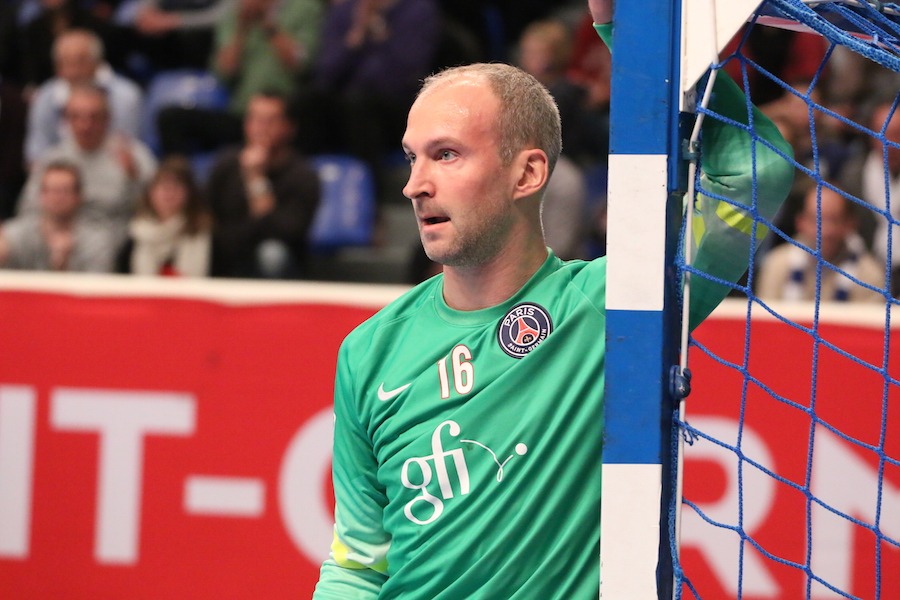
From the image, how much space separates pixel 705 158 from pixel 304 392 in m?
3.05

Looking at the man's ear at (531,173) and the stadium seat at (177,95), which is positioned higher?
the stadium seat at (177,95)

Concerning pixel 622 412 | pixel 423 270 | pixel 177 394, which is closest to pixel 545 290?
pixel 622 412

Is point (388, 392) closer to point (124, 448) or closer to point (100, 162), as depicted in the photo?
point (124, 448)

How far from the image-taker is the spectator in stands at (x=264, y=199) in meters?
7.09

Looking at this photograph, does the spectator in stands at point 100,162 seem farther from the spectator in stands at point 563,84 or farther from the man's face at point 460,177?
the man's face at point 460,177

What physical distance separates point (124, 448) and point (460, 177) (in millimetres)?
3193

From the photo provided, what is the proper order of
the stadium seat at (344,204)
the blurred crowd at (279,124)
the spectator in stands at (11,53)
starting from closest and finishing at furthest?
1. the blurred crowd at (279,124)
2. the stadium seat at (344,204)
3. the spectator in stands at (11,53)

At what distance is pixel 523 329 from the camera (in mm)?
2441

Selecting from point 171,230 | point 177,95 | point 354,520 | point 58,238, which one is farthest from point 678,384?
point 177,95

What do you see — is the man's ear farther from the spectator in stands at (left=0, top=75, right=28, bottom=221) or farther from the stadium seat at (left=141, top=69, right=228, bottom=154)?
the spectator in stands at (left=0, top=75, right=28, bottom=221)

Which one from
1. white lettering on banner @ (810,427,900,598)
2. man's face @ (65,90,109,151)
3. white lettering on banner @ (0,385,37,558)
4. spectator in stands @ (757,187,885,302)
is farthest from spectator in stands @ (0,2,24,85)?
white lettering on banner @ (810,427,900,598)

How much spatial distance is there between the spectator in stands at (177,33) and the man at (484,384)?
276 inches

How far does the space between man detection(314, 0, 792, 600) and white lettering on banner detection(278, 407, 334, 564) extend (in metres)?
2.48

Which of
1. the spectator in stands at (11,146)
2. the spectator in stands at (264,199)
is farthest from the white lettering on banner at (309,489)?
the spectator in stands at (11,146)
